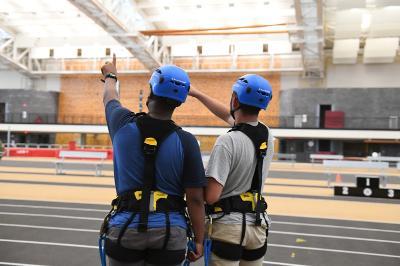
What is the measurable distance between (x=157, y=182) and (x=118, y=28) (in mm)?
26306

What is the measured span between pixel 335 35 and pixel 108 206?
25273 mm

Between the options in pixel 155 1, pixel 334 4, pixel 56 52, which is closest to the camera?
pixel 334 4

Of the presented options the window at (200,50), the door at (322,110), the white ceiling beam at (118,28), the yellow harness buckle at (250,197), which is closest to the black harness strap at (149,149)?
the yellow harness buckle at (250,197)

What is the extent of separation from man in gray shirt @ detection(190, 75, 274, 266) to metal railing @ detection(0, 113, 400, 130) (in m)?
29.7

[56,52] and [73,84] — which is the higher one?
[56,52]

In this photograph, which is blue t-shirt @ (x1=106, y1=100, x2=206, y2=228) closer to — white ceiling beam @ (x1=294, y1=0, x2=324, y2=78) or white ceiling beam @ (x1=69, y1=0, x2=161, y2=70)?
white ceiling beam @ (x1=294, y1=0, x2=324, y2=78)

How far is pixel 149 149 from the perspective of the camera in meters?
2.10

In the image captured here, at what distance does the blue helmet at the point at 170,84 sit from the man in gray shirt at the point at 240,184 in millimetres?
384

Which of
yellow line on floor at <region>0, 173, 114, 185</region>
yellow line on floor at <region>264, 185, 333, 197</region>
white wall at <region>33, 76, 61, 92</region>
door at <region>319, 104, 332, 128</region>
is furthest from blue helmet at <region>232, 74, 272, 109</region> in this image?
white wall at <region>33, 76, 61, 92</region>

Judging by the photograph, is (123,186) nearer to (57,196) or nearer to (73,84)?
(57,196)

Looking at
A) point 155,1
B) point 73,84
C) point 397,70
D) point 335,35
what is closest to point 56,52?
point 73,84

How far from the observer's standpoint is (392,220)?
8297 millimetres

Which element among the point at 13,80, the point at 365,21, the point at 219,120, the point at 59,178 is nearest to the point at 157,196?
the point at 59,178

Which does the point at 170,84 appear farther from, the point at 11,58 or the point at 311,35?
the point at 11,58
